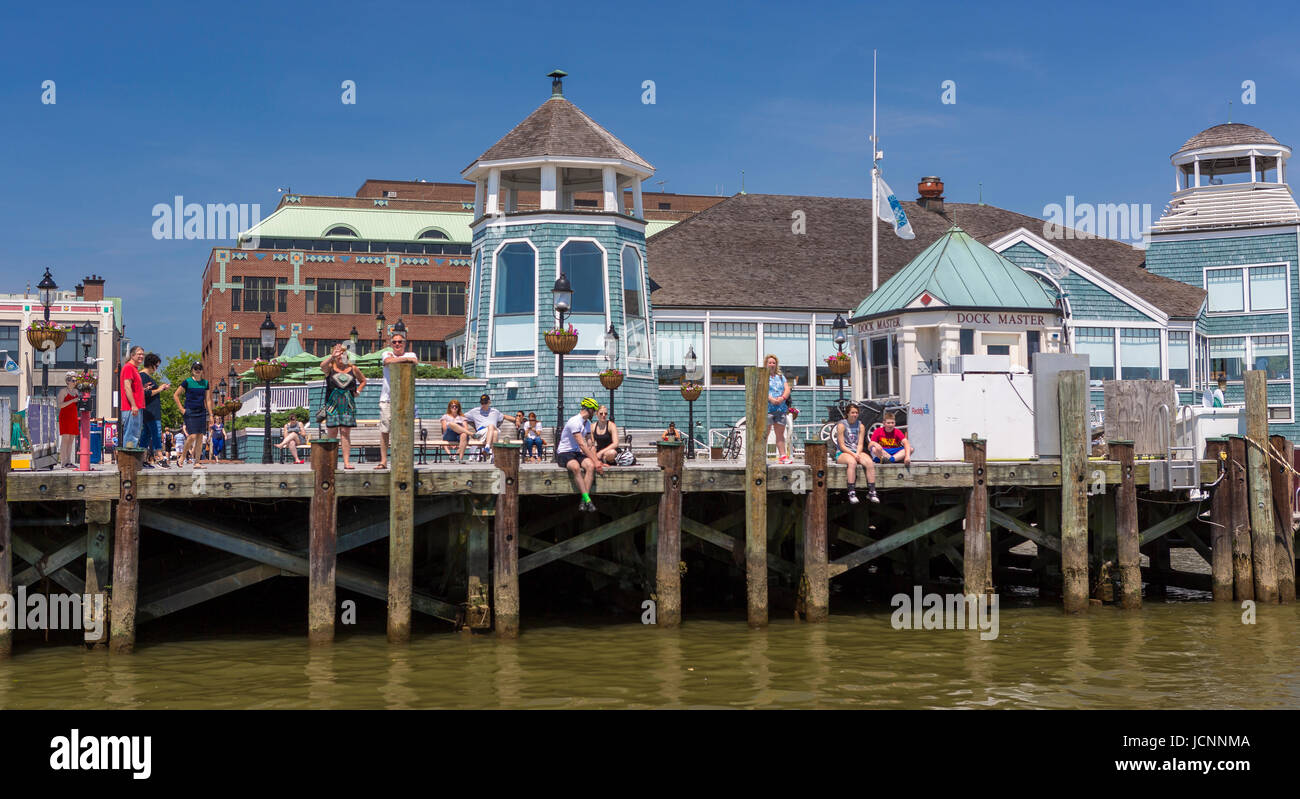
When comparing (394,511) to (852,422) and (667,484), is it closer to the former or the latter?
(667,484)

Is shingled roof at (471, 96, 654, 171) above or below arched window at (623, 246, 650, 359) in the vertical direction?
above

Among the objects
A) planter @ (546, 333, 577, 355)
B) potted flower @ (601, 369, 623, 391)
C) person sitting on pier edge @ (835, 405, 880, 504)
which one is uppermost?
planter @ (546, 333, 577, 355)

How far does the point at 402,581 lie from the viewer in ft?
55.2

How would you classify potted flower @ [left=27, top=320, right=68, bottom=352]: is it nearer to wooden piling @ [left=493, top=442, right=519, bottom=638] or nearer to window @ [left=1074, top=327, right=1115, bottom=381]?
wooden piling @ [left=493, top=442, right=519, bottom=638]

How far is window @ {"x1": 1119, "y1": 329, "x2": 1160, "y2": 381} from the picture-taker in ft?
121

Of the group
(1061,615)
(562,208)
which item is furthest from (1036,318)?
(562,208)

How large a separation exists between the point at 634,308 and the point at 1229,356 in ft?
58.0

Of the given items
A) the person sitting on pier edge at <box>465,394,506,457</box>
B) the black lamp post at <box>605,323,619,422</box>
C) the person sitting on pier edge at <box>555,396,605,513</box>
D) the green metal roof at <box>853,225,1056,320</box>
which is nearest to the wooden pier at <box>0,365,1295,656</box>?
the person sitting on pier edge at <box>555,396,605,513</box>

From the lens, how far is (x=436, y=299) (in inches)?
2815

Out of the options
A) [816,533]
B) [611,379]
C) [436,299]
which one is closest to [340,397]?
[816,533]

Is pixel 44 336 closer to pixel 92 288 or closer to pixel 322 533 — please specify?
pixel 322 533

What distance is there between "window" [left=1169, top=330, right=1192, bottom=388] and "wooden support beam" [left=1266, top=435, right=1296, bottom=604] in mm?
17468
